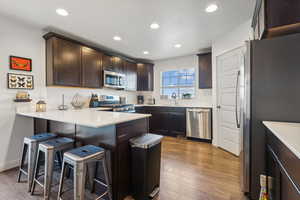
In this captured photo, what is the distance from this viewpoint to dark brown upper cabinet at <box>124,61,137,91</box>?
4656mm

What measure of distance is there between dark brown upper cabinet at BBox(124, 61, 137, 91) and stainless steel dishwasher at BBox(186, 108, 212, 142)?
207 centimetres

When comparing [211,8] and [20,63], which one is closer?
[211,8]

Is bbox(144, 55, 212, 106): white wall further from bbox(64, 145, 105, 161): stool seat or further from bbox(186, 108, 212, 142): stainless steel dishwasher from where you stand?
bbox(64, 145, 105, 161): stool seat

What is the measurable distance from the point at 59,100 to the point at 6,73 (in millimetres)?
998

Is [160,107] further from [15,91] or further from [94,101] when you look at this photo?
[15,91]

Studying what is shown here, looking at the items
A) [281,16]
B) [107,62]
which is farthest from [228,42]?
[107,62]

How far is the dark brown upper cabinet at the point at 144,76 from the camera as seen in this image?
16.9 ft

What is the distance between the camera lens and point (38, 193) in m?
1.81

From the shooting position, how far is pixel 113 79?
13.4 feet

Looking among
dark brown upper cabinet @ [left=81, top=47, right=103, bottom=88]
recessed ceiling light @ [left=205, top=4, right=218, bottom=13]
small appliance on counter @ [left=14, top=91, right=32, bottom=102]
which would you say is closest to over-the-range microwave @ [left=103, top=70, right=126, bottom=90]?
dark brown upper cabinet @ [left=81, top=47, right=103, bottom=88]

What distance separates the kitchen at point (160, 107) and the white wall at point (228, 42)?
0.08 ft

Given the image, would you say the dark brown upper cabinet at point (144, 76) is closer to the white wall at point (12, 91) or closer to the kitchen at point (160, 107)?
the kitchen at point (160, 107)

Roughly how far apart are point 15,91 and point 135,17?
8.28ft

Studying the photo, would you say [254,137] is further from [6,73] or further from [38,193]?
[6,73]
